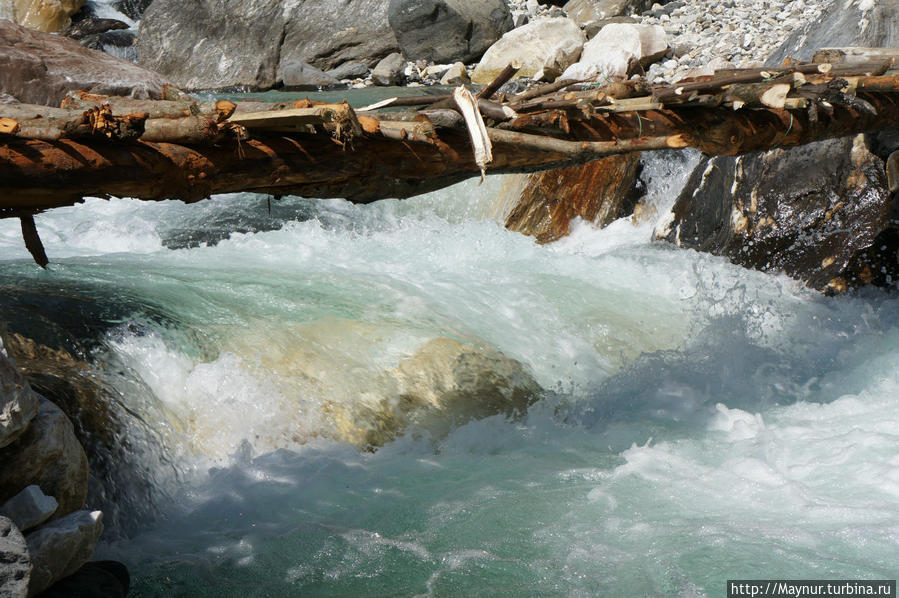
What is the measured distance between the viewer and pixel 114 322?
175 inches

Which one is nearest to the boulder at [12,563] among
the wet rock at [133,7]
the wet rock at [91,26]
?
the wet rock at [91,26]

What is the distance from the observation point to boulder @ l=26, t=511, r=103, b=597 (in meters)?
2.64

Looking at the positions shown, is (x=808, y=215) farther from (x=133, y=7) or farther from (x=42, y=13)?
(x=133, y=7)

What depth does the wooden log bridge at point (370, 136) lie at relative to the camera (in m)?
2.60

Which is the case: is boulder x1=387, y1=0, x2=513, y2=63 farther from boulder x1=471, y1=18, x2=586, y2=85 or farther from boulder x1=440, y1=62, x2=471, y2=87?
boulder x1=471, y1=18, x2=586, y2=85

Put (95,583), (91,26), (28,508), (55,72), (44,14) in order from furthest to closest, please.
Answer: (91,26) → (44,14) → (55,72) → (95,583) → (28,508)

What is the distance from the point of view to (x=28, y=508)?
2695mm

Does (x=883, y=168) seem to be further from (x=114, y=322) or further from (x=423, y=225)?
(x=114, y=322)

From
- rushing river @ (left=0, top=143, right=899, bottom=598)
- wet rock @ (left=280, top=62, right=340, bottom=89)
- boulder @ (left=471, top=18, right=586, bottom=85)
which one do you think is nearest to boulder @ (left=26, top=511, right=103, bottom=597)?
rushing river @ (left=0, top=143, right=899, bottom=598)

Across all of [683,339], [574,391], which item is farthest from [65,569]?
[683,339]

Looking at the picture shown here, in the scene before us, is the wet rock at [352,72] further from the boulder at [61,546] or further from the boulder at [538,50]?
the boulder at [61,546]

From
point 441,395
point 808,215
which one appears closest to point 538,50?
point 808,215

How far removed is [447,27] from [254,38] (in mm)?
4457

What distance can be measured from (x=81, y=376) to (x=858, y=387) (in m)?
4.54
